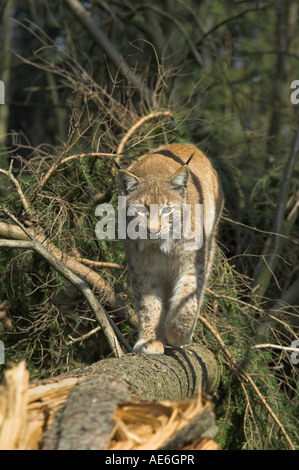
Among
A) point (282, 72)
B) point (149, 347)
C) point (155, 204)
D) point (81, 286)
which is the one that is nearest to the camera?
point (81, 286)

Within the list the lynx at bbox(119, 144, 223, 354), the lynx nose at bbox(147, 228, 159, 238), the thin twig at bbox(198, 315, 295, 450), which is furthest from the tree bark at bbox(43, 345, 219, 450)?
the lynx nose at bbox(147, 228, 159, 238)

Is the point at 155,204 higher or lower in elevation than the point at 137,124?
lower

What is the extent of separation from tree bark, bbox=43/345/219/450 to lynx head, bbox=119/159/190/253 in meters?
0.75

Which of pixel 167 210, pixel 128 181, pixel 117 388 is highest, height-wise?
pixel 128 181

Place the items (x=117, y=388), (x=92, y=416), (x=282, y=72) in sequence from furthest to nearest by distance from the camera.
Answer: (x=282, y=72)
(x=117, y=388)
(x=92, y=416)

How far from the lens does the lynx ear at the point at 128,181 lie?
156 inches

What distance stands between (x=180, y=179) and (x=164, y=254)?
0.52 m

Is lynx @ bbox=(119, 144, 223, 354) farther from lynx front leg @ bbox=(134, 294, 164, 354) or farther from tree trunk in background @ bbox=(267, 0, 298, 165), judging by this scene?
tree trunk in background @ bbox=(267, 0, 298, 165)

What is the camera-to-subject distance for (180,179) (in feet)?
13.1

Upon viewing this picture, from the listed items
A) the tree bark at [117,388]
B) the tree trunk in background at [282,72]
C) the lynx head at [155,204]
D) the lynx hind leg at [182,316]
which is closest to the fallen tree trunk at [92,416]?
the tree bark at [117,388]

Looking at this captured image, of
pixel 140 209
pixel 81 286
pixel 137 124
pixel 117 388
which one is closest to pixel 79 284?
pixel 81 286

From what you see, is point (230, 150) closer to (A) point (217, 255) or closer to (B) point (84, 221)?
(A) point (217, 255)

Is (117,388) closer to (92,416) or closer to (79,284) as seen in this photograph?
(92,416)

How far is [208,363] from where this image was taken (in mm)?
3816
